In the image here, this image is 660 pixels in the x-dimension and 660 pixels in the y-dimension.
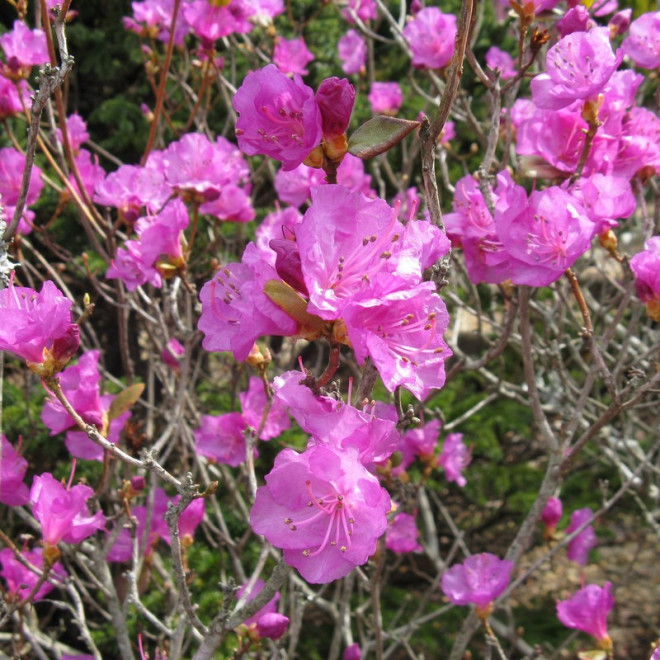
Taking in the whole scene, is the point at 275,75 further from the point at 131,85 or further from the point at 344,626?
the point at 131,85

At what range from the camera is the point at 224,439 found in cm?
194

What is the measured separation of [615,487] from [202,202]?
2.12 m

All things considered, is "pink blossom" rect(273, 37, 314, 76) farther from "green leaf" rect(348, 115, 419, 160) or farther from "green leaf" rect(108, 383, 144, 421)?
"green leaf" rect(348, 115, 419, 160)

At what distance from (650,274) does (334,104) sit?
2.31ft

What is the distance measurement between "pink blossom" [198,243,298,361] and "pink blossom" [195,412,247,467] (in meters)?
0.88

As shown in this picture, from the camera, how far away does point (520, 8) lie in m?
1.47

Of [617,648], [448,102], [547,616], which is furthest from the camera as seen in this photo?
[617,648]

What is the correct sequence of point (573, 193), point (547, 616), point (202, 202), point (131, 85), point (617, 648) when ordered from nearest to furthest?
point (573, 193) < point (202, 202) < point (547, 616) < point (617, 648) < point (131, 85)

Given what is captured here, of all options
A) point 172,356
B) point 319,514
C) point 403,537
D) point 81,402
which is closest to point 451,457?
point 403,537

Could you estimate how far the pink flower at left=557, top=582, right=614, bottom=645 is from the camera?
1.91m

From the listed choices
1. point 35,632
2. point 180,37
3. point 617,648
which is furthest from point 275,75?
point 617,648

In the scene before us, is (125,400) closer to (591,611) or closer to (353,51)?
(591,611)

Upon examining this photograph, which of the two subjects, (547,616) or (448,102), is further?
(547,616)

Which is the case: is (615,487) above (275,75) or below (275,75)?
below
